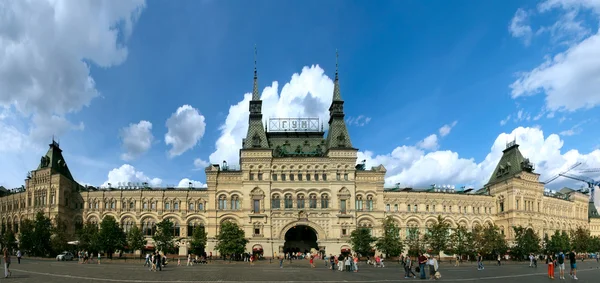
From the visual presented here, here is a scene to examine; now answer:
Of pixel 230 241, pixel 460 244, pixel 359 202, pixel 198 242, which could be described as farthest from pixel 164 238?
pixel 460 244

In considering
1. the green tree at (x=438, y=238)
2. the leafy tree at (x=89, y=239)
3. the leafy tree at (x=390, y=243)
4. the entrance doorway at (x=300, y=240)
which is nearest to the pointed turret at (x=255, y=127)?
the entrance doorway at (x=300, y=240)

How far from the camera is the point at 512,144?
11138 cm

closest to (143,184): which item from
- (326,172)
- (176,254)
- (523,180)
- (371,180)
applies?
(176,254)

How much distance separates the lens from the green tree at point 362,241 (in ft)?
283

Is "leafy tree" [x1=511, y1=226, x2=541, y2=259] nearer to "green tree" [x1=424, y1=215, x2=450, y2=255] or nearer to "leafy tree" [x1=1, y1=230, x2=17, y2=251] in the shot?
"green tree" [x1=424, y1=215, x2=450, y2=255]

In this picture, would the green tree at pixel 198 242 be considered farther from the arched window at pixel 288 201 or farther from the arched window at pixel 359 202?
the arched window at pixel 359 202

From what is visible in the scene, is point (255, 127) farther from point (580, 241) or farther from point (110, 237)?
point (580, 241)

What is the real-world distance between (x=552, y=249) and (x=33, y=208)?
356 feet

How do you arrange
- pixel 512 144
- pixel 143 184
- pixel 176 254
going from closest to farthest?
pixel 176 254 < pixel 143 184 < pixel 512 144

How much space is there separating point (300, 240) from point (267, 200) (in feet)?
39.8

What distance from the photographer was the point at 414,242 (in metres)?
90.8

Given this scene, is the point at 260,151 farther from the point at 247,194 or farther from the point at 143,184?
the point at 143,184

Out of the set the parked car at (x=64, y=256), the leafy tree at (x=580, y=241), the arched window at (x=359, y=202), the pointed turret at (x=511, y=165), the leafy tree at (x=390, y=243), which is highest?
the pointed turret at (x=511, y=165)

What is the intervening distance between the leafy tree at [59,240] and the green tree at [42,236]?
3.72ft
